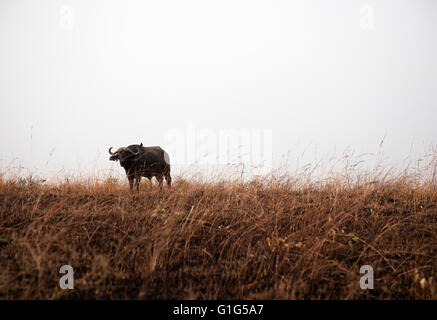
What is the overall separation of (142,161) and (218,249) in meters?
5.08

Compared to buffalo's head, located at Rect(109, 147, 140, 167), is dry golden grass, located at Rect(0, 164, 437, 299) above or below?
below

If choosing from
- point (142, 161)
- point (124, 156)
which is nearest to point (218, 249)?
point (124, 156)

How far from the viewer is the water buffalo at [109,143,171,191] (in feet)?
21.8

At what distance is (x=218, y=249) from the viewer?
279 cm

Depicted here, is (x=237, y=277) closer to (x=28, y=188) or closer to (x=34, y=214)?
(x=34, y=214)

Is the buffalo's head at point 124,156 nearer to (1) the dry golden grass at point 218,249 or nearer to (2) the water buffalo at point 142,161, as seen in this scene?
(2) the water buffalo at point 142,161

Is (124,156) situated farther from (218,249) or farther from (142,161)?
(218,249)

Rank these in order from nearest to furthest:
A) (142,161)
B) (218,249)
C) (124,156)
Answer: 1. (218,249)
2. (124,156)
3. (142,161)

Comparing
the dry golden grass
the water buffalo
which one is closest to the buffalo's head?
the water buffalo

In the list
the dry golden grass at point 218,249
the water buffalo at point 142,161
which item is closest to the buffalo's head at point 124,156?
the water buffalo at point 142,161

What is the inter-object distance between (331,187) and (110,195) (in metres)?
4.47

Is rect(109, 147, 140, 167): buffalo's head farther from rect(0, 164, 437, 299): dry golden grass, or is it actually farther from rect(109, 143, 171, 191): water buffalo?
rect(0, 164, 437, 299): dry golden grass

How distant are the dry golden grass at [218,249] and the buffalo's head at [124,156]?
263 cm
